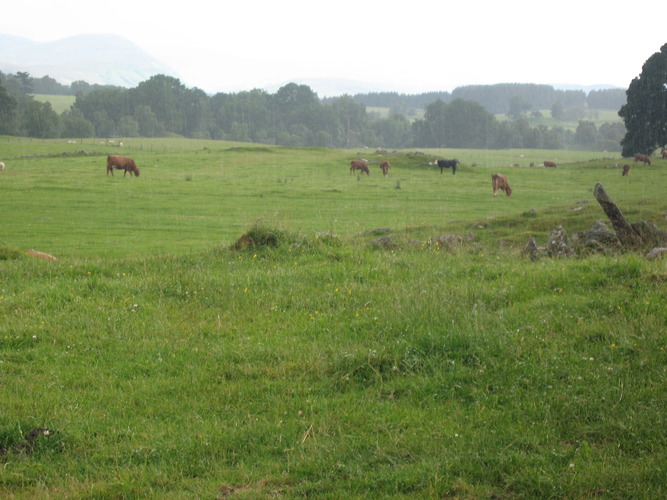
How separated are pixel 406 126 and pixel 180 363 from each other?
149759mm

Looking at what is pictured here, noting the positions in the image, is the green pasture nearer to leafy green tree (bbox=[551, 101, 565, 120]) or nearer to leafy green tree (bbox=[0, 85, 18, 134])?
leafy green tree (bbox=[0, 85, 18, 134])

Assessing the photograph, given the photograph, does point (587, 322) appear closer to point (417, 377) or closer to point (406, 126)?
point (417, 377)

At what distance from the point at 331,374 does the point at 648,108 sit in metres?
61.3

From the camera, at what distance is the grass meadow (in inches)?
175

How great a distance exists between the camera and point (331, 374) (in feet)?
20.7

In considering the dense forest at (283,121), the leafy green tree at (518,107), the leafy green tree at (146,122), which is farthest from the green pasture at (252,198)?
the leafy green tree at (518,107)

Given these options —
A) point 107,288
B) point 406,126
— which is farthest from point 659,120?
point 406,126

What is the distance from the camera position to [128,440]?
5020 millimetres

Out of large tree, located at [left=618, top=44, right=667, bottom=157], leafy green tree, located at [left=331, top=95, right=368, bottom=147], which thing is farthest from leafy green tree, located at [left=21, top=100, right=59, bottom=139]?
large tree, located at [left=618, top=44, right=667, bottom=157]

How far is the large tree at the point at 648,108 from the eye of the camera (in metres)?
53.8

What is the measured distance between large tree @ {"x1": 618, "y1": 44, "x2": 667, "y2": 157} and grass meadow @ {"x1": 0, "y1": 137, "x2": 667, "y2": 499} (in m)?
51.4

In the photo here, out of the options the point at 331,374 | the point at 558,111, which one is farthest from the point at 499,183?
the point at 558,111

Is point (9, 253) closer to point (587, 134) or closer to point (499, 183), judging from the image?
point (499, 183)

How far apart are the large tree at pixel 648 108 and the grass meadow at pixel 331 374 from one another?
51435 mm
